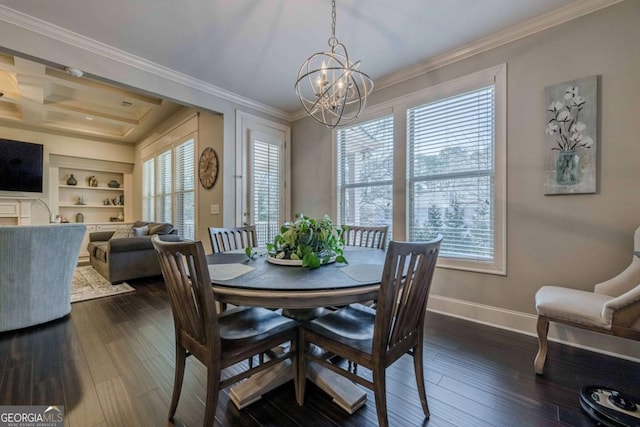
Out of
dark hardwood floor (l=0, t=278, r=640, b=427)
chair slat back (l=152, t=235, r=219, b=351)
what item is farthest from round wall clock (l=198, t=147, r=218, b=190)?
chair slat back (l=152, t=235, r=219, b=351)

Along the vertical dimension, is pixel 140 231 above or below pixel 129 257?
above

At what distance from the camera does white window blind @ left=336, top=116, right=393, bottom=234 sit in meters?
3.26

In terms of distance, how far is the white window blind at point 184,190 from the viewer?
4441 millimetres

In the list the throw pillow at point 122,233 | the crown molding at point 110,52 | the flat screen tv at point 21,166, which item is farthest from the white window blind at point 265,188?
the flat screen tv at point 21,166

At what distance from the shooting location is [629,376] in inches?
67.8

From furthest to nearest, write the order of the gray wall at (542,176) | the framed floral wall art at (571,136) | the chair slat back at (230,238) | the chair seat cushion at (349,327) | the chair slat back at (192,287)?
the chair slat back at (230,238) → the framed floral wall art at (571,136) → the gray wall at (542,176) → the chair seat cushion at (349,327) → the chair slat back at (192,287)

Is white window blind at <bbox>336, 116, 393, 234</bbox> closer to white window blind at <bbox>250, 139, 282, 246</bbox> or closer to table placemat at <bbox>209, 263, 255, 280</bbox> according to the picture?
white window blind at <bbox>250, 139, 282, 246</bbox>

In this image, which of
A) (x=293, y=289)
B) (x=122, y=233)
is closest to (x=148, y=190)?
(x=122, y=233)

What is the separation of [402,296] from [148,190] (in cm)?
650

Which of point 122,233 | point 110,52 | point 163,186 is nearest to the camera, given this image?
point 110,52

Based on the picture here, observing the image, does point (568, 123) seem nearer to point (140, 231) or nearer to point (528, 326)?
point (528, 326)

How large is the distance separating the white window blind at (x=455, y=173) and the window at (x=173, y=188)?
11.3 feet

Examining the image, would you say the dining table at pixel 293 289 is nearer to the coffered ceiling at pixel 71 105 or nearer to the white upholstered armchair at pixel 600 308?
the white upholstered armchair at pixel 600 308

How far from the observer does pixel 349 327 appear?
1416mm
